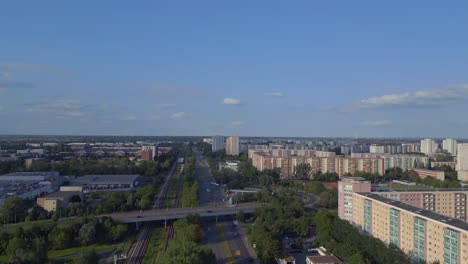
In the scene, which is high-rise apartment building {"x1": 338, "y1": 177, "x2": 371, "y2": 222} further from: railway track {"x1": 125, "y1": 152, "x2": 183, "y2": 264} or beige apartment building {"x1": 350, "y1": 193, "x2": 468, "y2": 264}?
railway track {"x1": 125, "y1": 152, "x2": 183, "y2": 264}

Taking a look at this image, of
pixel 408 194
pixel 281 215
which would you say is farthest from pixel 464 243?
pixel 281 215

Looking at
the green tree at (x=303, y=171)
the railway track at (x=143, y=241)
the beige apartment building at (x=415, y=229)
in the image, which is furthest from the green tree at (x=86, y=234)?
the green tree at (x=303, y=171)

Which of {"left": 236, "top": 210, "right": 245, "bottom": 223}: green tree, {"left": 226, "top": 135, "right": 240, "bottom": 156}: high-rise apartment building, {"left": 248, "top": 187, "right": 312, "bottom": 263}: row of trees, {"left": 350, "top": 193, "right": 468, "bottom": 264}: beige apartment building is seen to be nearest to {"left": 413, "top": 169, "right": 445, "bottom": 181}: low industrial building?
{"left": 248, "top": 187, "right": 312, "bottom": 263}: row of trees

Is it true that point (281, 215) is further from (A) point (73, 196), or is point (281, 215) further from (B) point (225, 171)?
(B) point (225, 171)

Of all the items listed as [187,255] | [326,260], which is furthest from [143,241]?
[326,260]

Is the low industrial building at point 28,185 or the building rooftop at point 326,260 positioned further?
the low industrial building at point 28,185

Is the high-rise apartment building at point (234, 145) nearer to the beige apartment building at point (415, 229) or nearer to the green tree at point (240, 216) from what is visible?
the green tree at point (240, 216)

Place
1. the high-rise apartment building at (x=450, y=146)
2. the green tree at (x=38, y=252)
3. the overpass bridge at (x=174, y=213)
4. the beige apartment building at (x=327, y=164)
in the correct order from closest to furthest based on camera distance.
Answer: the green tree at (x=38, y=252)
the overpass bridge at (x=174, y=213)
the beige apartment building at (x=327, y=164)
the high-rise apartment building at (x=450, y=146)
